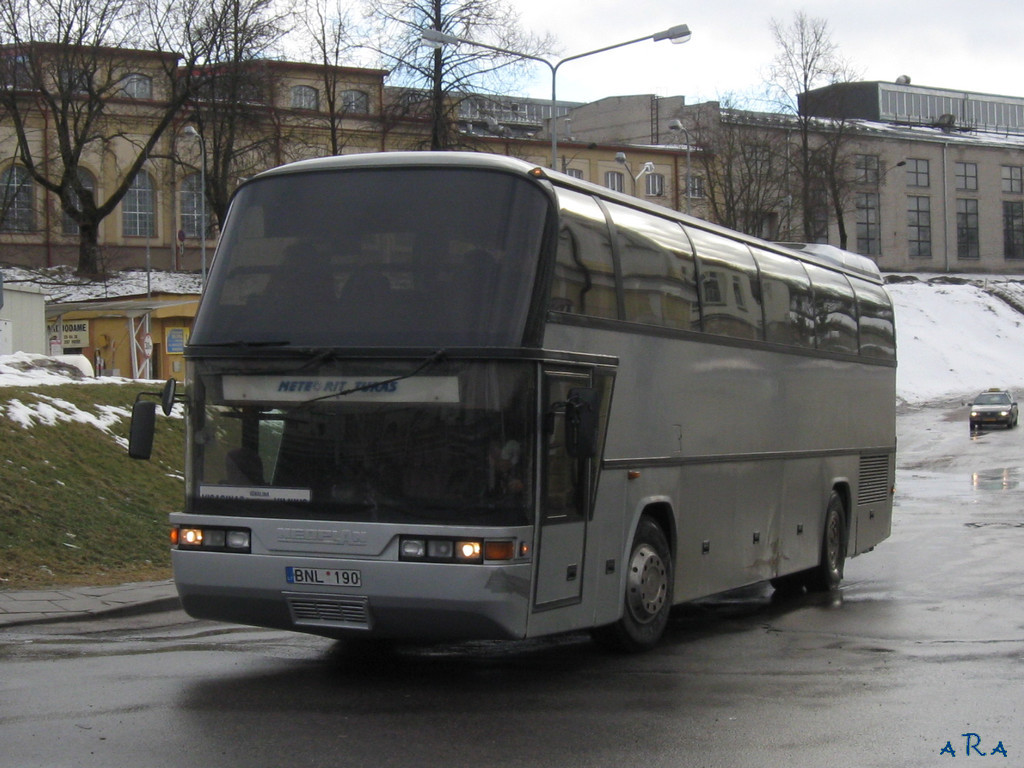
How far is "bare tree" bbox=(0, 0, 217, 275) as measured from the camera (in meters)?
55.6

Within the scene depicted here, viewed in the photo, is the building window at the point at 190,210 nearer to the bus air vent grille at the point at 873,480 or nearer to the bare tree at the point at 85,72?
the bare tree at the point at 85,72

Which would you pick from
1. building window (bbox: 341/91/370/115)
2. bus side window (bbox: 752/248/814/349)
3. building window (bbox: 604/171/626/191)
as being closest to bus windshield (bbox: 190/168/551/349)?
bus side window (bbox: 752/248/814/349)

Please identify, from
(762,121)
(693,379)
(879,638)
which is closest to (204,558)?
(693,379)

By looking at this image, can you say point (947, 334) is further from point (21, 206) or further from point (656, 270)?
point (656, 270)

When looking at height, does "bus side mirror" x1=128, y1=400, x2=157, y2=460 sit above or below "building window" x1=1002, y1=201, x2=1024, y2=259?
below

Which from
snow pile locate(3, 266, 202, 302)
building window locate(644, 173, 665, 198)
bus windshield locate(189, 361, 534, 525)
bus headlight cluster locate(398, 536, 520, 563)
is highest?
building window locate(644, 173, 665, 198)

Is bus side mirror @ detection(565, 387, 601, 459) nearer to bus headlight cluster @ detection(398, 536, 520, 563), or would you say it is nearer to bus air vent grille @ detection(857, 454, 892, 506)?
bus headlight cluster @ detection(398, 536, 520, 563)

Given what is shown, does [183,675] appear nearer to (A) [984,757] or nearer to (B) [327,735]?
(B) [327,735]

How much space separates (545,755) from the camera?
22.6ft

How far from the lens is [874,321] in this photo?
17.3 metres

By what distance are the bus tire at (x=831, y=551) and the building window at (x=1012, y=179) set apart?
10233 centimetres

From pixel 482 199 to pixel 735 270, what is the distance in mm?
4138

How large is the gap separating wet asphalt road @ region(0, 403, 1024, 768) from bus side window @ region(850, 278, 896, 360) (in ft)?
13.5

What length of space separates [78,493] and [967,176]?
10245cm
